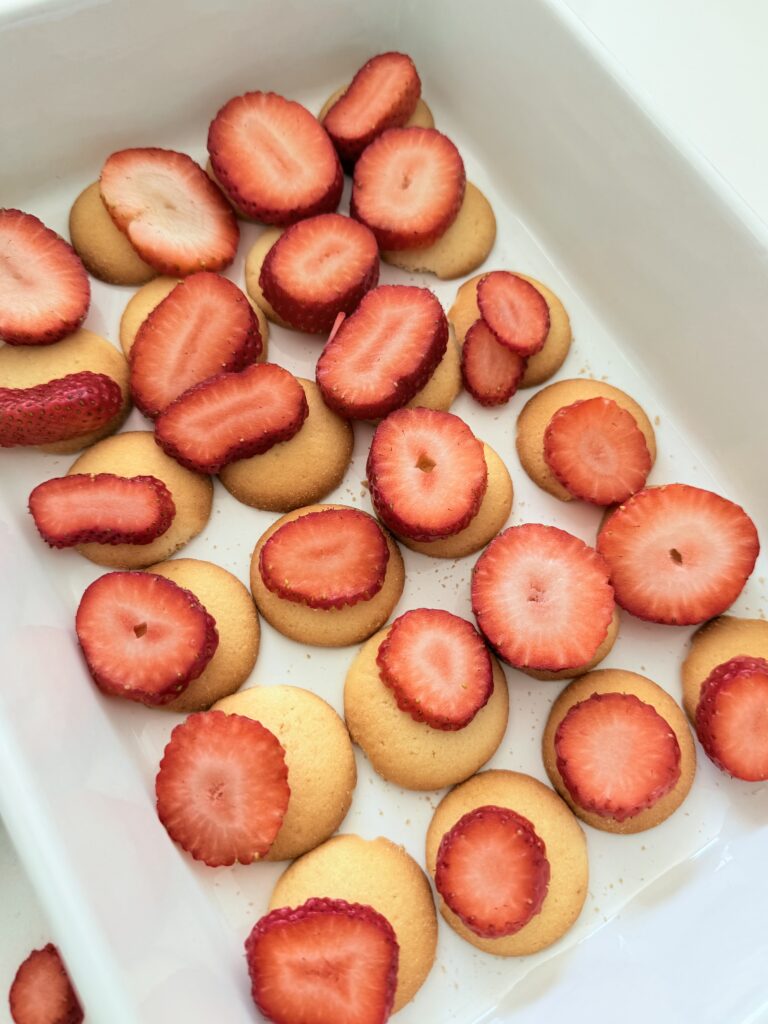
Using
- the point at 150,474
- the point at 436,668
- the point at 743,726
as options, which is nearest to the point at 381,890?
the point at 436,668

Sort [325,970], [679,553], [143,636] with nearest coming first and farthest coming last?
[325,970]
[143,636]
[679,553]

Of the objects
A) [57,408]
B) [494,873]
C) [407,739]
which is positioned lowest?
[494,873]

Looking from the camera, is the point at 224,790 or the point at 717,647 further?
the point at 717,647

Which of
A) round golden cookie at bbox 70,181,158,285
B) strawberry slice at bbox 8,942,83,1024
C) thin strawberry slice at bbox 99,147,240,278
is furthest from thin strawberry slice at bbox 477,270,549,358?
strawberry slice at bbox 8,942,83,1024

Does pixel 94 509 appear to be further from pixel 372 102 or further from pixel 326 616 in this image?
pixel 372 102

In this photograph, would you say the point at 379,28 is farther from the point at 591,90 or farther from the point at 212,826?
the point at 212,826

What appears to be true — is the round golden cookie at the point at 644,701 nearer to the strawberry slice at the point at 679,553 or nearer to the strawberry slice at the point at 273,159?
the strawberry slice at the point at 679,553

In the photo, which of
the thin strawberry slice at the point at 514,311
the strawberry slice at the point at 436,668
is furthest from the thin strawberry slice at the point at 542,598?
the thin strawberry slice at the point at 514,311
